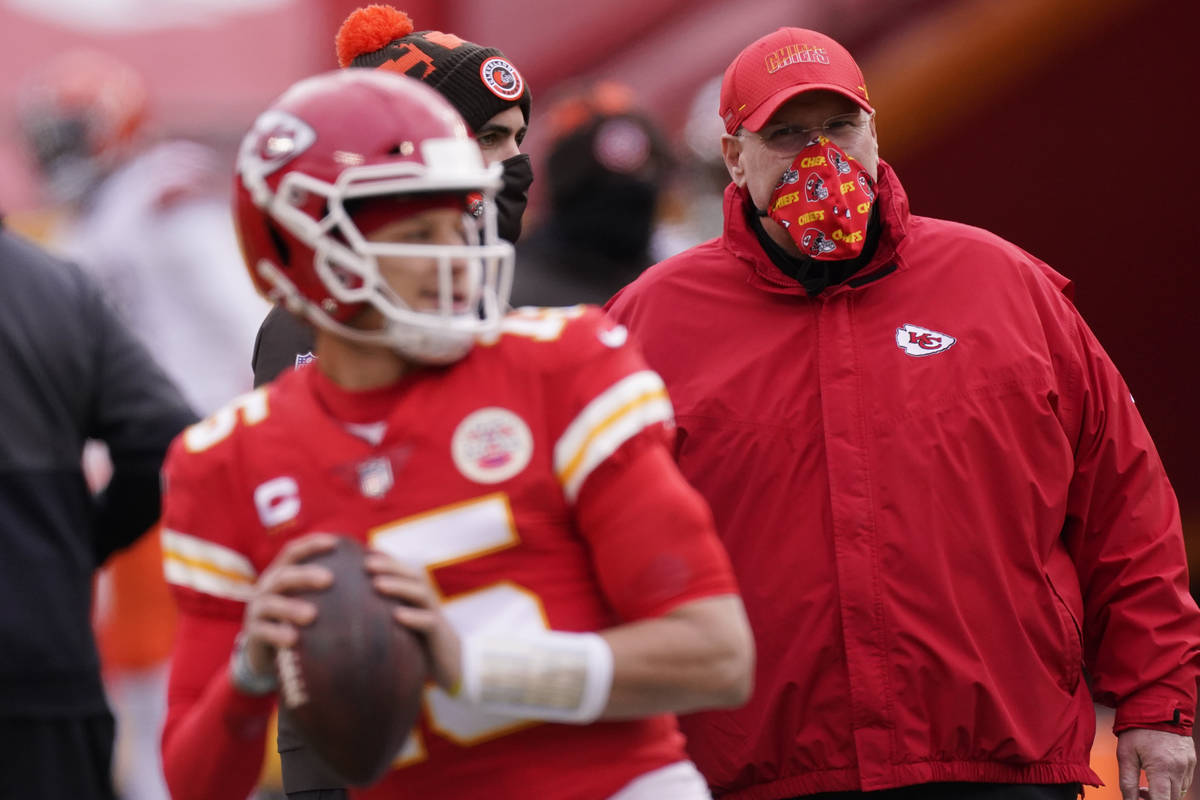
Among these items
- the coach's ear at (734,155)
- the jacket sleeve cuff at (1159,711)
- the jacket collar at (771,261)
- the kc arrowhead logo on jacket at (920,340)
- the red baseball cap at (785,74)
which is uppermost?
the red baseball cap at (785,74)

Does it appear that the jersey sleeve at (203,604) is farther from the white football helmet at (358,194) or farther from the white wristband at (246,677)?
the white football helmet at (358,194)

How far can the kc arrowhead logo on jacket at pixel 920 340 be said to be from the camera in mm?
3408

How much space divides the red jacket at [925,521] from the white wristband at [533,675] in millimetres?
1131

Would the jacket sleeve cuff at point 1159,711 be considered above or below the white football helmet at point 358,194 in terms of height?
below

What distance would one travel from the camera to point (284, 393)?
256 cm

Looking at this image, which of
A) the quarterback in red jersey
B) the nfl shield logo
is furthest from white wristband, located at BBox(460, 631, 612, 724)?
the nfl shield logo

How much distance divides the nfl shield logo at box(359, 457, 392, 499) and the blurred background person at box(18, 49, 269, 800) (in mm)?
4246

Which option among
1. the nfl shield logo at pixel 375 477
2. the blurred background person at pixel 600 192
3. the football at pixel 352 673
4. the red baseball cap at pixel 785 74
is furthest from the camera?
the blurred background person at pixel 600 192

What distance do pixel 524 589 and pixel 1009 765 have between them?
4.33 ft

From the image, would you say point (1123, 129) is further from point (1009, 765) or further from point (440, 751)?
point (440, 751)

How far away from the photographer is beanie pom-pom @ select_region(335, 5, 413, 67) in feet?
12.5

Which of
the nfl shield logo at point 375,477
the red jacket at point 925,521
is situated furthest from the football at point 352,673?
the red jacket at point 925,521

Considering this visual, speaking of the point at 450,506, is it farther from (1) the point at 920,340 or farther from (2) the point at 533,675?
(1) the point at 920,340

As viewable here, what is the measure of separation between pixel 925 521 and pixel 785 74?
0.92 m
